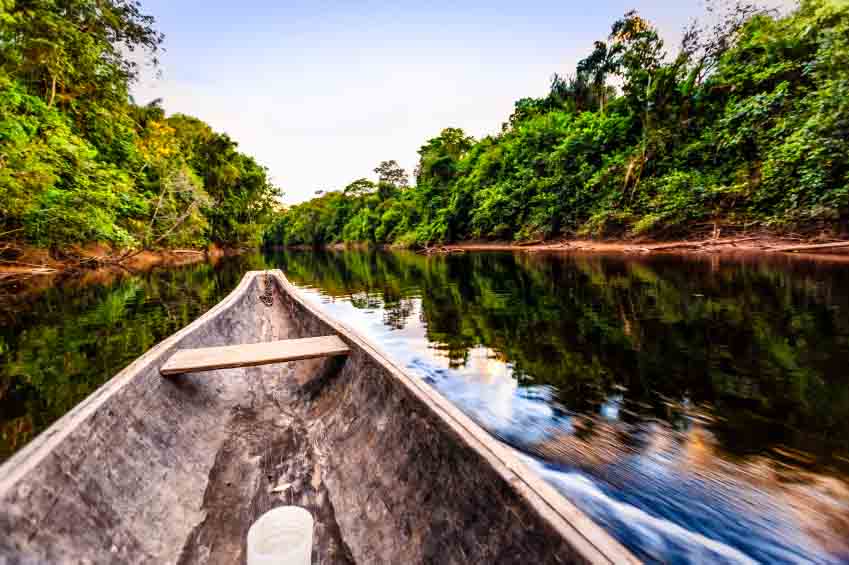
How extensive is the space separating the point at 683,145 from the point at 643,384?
18296 millimetres

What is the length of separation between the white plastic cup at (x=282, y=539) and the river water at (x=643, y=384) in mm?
1437

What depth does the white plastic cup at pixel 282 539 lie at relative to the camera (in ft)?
4.24

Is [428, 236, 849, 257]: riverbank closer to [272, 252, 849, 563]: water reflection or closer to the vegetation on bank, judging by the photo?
the vegetation on bank

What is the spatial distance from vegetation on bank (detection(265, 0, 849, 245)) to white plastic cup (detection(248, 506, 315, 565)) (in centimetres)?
1516

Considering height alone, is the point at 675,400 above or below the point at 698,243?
below

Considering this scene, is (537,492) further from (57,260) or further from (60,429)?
(57,260)

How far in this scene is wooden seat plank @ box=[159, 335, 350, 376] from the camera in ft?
6.91

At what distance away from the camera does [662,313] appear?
5.54 m

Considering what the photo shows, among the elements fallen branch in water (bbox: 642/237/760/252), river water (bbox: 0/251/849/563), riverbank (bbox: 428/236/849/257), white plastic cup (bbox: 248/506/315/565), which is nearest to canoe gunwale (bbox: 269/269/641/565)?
white plastic cup (bbox: 248/506/315/565)

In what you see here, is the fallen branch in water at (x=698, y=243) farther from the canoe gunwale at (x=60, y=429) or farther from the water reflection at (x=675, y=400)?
the canoe gunwale at (x=60, y=429)

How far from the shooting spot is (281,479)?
1.92 metres

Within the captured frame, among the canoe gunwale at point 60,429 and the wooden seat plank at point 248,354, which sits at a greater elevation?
the canoe gunwale at point 60,429

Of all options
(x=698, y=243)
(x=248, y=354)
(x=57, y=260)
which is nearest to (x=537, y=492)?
(x=248, y=354)

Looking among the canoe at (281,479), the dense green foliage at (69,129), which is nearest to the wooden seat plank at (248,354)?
the canoe at (281,479)
